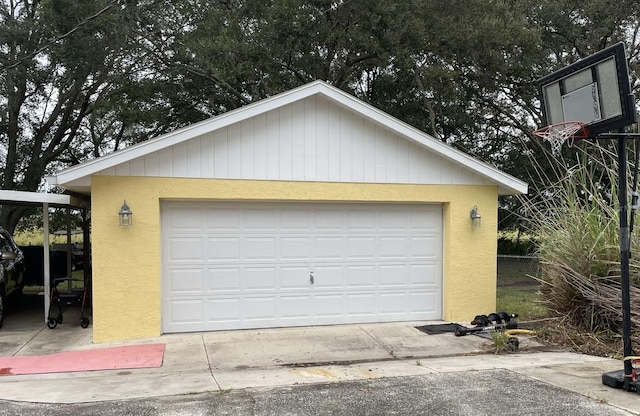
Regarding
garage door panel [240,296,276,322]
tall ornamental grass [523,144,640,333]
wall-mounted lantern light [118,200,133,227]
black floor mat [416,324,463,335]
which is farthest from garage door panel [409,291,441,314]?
wall-mounted lantern light [118,200,133,227]

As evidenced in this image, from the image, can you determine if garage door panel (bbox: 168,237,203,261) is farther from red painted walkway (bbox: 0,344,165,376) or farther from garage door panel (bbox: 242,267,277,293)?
red painted walkway (bbox: 0,344,165,376)

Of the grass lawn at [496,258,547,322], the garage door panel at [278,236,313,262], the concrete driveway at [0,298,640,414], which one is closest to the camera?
the concrete driveway at [0,298,640,414]

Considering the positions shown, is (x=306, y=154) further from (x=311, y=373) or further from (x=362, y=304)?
(x=311, y=373)

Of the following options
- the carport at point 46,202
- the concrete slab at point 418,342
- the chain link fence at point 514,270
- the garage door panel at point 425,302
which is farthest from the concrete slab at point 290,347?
the chain link fence at point 514,270

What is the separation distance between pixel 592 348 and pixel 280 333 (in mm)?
4494

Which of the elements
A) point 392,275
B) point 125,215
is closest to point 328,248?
point 392,275

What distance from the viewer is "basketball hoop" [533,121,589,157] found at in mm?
5602

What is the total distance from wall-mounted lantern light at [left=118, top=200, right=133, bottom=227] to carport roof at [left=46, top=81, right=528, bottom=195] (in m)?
0.62

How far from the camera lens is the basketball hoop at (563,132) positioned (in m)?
5.60

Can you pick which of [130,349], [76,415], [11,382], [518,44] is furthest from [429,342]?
[518,44]

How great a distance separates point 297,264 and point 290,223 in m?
0.69

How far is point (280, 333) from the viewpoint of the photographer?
26.8 feet

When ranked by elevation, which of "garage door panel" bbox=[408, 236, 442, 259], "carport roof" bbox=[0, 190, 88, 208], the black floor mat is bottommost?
the black floor mat

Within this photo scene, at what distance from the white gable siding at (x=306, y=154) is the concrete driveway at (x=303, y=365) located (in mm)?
2517
